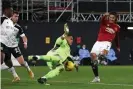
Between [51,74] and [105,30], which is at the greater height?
[105,30]

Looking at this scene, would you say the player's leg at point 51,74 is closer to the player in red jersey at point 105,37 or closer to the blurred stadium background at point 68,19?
the player in red jersey at point 105,37

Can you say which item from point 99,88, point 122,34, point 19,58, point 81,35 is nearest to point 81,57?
point 81,35

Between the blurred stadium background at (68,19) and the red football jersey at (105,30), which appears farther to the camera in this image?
the blurred stadium background at (68,19)

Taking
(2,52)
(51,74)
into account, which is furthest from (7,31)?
(51,74)

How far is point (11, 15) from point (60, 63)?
1968 mm

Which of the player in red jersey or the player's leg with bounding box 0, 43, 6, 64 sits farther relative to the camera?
the player in red jersey

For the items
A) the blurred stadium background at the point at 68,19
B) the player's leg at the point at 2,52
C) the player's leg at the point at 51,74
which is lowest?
the blurred stadium background at the point at 68,19

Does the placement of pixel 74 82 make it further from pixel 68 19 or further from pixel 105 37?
pixel 68 19

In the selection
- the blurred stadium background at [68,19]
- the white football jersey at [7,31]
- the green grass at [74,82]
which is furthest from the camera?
the blurred stadium background at [68,19]

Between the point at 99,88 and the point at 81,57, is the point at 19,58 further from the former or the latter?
the point at 81,57

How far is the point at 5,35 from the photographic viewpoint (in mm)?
13977

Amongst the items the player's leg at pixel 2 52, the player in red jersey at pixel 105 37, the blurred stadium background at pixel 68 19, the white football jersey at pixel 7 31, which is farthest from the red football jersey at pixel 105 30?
the blurred stadium background at pixel 68 19

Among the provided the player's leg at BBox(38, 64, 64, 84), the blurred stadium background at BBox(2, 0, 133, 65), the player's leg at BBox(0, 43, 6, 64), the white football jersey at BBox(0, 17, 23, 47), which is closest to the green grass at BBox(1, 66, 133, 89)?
the player's leg at BBox(38, 64, 64, 84)

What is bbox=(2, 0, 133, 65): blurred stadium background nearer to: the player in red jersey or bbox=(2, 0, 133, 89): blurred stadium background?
bbox=(2, 0, 133, 89): blurred stadium background
